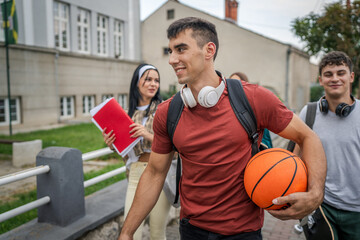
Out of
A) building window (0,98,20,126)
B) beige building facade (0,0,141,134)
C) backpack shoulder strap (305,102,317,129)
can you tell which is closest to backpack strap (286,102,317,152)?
backpack shoulder strap (305,102,317,129)

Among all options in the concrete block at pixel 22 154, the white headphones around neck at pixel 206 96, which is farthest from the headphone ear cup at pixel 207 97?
the concrete block at pixel 22 154

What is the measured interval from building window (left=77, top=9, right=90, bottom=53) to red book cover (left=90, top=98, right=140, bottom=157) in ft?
62.1

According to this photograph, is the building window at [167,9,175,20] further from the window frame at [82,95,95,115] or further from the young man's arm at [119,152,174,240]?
the young man's arm at [119,152,174,240]

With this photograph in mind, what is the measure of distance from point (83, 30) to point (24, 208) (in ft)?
64.0

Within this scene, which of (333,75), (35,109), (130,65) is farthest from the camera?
(130,65)

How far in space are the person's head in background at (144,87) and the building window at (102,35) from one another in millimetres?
19961

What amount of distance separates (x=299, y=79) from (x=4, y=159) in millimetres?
24999

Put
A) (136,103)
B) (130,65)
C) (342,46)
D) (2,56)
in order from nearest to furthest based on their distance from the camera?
(136,103) → (342,46) → (2,56) → (130,65)

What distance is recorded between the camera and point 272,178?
186cm

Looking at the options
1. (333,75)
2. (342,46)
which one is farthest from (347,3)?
(333,75)

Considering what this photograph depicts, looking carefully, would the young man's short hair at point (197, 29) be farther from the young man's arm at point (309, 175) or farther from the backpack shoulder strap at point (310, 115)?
the backpack shoulder strap at point (310, 115)

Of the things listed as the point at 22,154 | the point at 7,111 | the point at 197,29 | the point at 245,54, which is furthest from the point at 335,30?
Answer: the point at 7,111

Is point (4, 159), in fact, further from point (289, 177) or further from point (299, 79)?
point (299, 79)

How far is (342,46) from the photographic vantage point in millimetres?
13484
